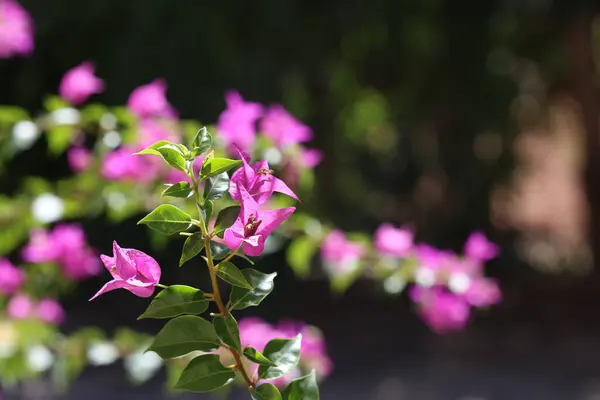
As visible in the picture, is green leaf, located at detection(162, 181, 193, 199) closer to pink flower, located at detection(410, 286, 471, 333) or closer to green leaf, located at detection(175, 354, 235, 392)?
green leaf, located at detection(175, 354, 235, 392)

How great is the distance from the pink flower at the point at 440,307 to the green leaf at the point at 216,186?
42.7 inches

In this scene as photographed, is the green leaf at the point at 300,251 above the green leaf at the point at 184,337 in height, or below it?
below

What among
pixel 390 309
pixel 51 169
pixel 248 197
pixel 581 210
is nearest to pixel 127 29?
pixel 51 169

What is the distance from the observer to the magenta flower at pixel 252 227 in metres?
0.60

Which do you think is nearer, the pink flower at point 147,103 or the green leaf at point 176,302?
the green leaf at point 176,302

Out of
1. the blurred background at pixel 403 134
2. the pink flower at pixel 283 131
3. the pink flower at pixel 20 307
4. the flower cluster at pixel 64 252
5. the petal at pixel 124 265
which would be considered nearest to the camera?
the petal at pixel 124 265

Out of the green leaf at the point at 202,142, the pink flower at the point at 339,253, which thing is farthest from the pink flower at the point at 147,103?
the green leaf at the point at 202,142

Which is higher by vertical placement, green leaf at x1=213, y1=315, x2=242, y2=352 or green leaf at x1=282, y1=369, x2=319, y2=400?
green leaf at x1=213, y1=315, x2=242, y2=352

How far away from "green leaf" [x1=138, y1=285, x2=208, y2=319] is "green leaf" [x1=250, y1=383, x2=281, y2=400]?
0.07m

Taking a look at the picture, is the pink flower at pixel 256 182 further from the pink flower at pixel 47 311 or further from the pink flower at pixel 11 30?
the pink flower at pixel 11 30

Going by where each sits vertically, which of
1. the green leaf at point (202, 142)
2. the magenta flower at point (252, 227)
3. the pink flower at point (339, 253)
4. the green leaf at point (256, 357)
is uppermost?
the green leaf at point (202, 142)

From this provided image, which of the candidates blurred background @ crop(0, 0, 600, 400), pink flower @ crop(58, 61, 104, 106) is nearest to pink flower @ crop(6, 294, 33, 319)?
pink flower @ crop(58, 61, 104, 106)

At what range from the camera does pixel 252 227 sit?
0.61 meters

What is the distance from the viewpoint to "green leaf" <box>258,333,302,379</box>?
0.66m
